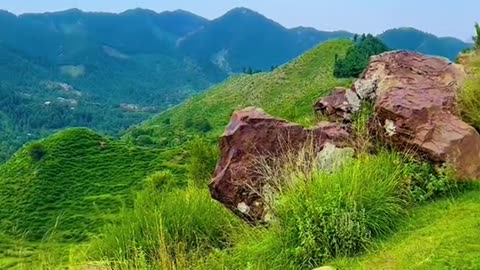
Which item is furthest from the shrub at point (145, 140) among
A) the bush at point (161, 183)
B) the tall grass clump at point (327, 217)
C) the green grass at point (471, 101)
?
the tall grass clump at point (327, 217)

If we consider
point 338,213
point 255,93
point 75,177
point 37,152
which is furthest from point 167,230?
point 255,93

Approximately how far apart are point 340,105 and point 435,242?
326cm

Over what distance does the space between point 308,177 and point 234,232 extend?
93cm

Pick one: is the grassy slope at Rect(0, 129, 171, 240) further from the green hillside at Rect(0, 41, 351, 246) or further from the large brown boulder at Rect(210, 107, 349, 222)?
the large brown boulder at Rect(210, 107, 349, 222)

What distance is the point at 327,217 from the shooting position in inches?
205

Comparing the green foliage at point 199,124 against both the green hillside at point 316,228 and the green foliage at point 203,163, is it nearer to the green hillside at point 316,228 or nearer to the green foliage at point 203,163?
the green foliage at point 203,163

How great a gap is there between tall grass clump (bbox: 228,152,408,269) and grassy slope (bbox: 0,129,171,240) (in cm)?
2500

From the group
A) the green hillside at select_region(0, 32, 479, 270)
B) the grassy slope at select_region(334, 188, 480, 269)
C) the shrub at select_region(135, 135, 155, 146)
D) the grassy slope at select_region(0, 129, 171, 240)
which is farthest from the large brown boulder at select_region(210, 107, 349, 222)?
the shrub at select_region(135, 135, 155, 146)

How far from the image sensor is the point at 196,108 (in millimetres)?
71438

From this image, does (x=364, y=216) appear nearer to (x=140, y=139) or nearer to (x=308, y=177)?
(x=308, y=177)

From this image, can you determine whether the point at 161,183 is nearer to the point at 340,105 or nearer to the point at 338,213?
the point at 340,105

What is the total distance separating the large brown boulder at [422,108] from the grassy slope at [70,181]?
24031 mm

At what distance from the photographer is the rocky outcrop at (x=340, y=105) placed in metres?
7.55

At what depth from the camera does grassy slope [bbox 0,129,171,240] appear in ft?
110
